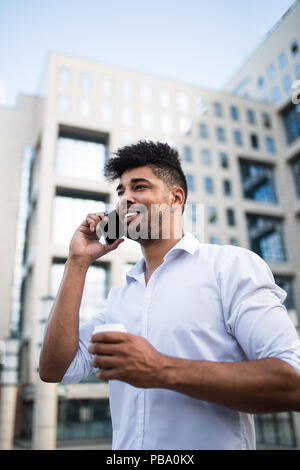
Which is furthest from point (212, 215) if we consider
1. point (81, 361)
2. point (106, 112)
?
point (81, 361)

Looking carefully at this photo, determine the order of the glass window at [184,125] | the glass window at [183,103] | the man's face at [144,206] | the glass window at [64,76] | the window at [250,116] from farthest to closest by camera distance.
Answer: the window at [250,116] < the glass window at [183,103] < the glass window at [184,125] < the glass window at [64,76] < the man's face at [144,206]

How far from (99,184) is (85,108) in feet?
16.8

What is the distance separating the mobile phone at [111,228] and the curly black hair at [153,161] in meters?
0.27

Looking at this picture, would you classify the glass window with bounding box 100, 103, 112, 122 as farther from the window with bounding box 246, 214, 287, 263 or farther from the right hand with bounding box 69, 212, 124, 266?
the right hand with bounding box 69, 212, 124, 266

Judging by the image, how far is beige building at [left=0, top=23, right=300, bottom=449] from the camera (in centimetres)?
2255

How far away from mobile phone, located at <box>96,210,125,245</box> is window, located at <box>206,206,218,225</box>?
24.8 meters

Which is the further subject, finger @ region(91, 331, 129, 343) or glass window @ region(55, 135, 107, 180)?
glass window @ region(55, 135, 107, 180)

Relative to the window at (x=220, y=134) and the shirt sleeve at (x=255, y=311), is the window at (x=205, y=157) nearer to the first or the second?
the window at (x=220, y=134)

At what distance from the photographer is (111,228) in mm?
1718

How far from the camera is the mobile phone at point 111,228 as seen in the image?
1.70 m

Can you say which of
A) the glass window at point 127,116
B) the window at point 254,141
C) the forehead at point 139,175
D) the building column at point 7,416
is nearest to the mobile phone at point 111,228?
the forehead at point 139,175

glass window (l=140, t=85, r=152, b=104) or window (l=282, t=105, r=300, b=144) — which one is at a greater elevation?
glass window (l=140, t=85, r=152, b=104)

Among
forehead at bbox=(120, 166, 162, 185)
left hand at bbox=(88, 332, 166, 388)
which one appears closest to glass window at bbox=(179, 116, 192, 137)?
forehead at bbox=(120, 166, 162, 185)
